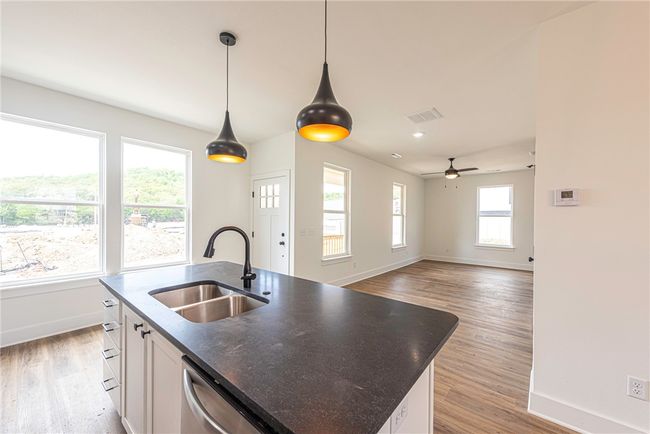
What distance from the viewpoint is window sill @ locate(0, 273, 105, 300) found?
272 cm

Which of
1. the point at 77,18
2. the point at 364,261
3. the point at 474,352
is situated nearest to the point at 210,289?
the point at 77,18

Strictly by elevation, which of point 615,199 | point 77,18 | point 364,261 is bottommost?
point 364,261

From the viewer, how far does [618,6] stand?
1545 mm

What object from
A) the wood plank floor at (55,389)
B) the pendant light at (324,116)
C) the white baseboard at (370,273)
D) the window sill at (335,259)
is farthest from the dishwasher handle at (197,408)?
the white baseboard at (370,273)

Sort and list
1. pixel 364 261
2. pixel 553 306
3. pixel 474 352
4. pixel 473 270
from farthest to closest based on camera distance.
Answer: pixel 473 270
pixel 364 261
pixel 474 352
pixel 553 306

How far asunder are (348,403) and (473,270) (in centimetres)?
739

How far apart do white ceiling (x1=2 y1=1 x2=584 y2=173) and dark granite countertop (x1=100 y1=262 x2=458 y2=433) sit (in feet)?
6.20

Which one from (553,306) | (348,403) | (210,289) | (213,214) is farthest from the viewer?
(213,214)

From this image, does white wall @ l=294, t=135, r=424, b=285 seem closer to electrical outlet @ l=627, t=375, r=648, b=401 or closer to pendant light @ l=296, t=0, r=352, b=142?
pendant light @ l=296, t=0, r=352, b=142

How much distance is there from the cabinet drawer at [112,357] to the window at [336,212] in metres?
3.44

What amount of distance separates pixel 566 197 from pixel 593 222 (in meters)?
0.20

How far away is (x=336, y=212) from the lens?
5.10 metres

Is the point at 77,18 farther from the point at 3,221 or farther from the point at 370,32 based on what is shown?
the point at 3,221

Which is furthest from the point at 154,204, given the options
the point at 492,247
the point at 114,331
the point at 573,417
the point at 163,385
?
the point at 492,247
